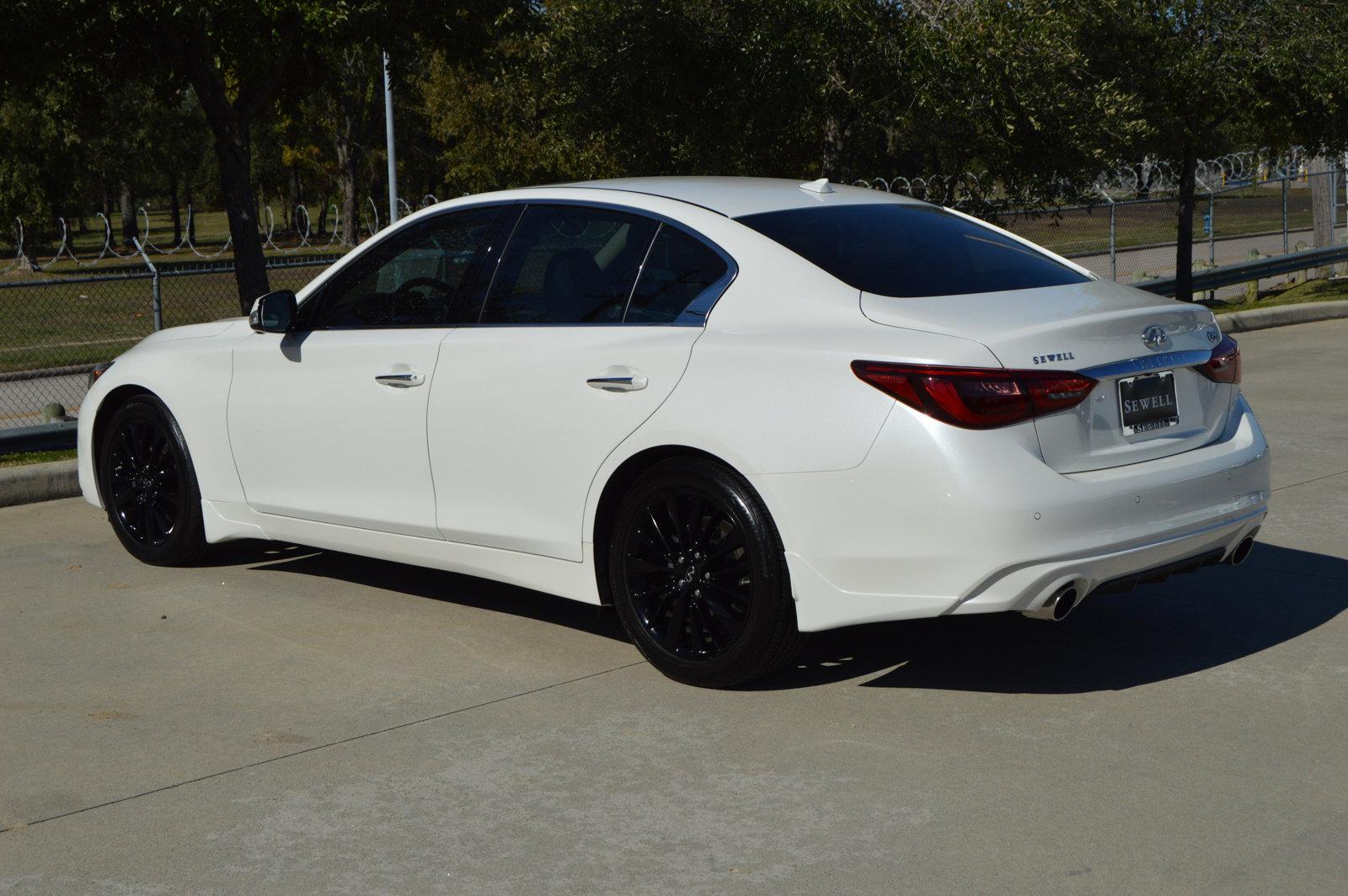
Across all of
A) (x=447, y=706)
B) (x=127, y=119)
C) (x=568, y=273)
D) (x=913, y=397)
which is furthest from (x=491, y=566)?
(x=127, y=119)

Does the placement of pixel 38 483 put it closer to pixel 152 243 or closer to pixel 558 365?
pixel 558 365

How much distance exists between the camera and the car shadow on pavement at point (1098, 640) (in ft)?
17.5

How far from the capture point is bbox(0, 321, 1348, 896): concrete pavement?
12.6ft

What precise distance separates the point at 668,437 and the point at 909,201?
1658 mm

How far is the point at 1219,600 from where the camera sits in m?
6.26

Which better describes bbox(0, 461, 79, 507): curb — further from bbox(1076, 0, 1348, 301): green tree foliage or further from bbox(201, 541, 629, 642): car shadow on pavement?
bbox(1076, 0, 1348, 301): green tree foliage

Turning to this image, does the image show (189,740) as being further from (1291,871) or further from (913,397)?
(1291,871)

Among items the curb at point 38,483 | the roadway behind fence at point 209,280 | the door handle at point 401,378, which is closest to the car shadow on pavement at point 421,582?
the door handle at point 401,378

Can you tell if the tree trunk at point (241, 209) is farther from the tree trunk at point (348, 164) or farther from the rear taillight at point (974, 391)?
the tree trunk at point (348, 164)

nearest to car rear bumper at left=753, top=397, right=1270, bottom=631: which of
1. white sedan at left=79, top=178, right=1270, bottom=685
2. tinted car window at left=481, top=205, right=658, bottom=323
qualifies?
white sedan at left=79, top=178, right=1270, bottom=685

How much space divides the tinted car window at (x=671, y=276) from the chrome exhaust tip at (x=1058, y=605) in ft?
4.99

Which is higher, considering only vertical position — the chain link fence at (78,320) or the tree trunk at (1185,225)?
the tree trunk at (1185,225)

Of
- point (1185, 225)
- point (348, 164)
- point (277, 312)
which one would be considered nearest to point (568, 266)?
point (277, 312)

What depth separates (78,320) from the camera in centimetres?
2667
